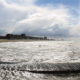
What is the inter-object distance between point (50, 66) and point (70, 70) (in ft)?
2.90

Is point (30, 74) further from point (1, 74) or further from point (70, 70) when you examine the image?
point (70, 70)

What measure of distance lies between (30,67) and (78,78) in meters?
2.10

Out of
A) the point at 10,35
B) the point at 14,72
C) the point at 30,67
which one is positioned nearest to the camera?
the point at 14,72

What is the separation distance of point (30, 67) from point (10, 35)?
64.5 m

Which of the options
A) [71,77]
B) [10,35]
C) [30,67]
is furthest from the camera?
[10,35]

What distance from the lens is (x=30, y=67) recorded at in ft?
23.3

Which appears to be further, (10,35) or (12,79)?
(10,35)

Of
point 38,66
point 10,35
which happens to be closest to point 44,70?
point 38,66

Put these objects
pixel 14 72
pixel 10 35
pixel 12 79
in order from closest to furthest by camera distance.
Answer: pixel 12 79 < pixel 14 72 < pixel 10 35

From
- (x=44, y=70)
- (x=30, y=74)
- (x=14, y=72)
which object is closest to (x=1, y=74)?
(x=14, y=72)

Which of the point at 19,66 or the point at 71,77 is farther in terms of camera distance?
the point at 19,66

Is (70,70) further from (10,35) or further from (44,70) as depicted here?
(10,35)

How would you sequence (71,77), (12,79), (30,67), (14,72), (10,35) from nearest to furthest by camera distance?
(12,79), (71,77), (14,72), (30,67), (10,35)

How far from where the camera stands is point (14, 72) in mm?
6453
